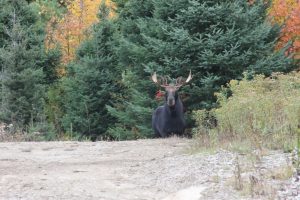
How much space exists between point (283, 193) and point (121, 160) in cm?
446

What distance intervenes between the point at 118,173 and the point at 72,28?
25669 mm

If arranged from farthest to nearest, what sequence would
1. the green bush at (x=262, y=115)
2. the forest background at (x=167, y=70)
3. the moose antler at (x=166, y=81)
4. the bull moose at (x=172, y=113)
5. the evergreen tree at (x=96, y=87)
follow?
1. the evergreen tree at (x=96, y=87)
2. the moose antler at (x=166, y=81)
3. the bull moose at (x=172, y=113)
4. the forest background at (x=167, y=70)
5. the green bush at (x=262, y=115)

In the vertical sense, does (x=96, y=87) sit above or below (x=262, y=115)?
above

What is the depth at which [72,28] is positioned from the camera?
1367 inches

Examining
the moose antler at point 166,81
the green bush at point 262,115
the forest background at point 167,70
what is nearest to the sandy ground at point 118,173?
the green bush at point 262,115

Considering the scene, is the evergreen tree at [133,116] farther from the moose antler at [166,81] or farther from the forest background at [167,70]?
the moose antler at [166,81]

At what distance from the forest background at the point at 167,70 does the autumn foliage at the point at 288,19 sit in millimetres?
39

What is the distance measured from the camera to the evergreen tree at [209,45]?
1789 cm

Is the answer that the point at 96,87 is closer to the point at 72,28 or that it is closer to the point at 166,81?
the point at 72,28

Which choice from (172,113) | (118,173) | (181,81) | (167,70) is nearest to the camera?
(118,173)

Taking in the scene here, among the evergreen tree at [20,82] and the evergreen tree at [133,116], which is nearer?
the evergreen tree at [133,116]

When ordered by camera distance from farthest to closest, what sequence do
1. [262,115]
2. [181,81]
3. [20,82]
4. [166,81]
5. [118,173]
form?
[20,82]
[181,81]
[166,81]
[262,115]
[118,173]

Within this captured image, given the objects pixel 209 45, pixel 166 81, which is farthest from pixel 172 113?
pixel 209 45

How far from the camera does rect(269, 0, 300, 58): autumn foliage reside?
2128 centimetres
